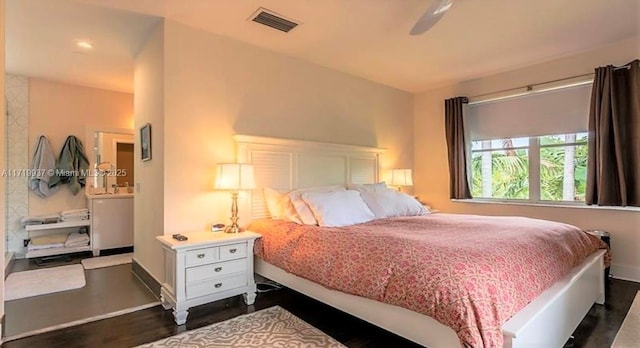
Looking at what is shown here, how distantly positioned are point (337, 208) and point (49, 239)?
4.35 meters

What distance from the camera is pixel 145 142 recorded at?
3473 mm

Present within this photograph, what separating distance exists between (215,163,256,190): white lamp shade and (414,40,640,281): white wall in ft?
10.9

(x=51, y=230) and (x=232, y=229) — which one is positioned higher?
(x=232, y=229)

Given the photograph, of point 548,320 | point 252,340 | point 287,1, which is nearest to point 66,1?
point 287,1

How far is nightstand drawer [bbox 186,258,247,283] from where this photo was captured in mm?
2670

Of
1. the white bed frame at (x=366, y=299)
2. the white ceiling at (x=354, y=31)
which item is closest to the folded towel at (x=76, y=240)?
the white ceiling at (x=354, y=31)

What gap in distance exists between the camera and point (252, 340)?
2283mm

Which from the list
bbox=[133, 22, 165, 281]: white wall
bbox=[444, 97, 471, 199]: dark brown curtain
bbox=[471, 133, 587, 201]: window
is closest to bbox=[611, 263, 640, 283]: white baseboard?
bbox=[471, 133, 587, 201]: window

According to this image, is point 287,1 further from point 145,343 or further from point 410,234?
point 145,343

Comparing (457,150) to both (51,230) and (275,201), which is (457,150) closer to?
(275,201)

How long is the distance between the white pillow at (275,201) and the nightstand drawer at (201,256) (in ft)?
2.65

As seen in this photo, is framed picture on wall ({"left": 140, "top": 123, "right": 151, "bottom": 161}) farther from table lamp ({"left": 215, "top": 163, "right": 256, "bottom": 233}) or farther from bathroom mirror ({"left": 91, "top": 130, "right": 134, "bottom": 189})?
bathroom mirror ({"left": 91, "top": 130, "right": 134, "bottom": 189})

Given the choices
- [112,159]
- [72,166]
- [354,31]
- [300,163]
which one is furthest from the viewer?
[112,159]

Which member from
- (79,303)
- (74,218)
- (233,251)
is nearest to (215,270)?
(233,251)
